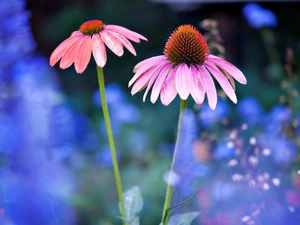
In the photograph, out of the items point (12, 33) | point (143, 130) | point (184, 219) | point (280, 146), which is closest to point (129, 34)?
point (184, 219)

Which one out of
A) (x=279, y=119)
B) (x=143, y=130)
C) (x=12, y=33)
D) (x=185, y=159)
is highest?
(x=12, y=33)

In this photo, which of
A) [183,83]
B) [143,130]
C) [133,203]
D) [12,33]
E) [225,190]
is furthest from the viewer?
[143,130]

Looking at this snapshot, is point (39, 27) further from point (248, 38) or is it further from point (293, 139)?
point (293, 139)

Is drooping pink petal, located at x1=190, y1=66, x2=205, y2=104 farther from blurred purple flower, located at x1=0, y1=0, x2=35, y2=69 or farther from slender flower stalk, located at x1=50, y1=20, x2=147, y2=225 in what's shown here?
blurred purple flower, located at x1=0, y1=0, x2=35, y2=69

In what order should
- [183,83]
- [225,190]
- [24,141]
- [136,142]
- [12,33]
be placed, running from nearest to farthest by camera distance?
[183,83], [24,141], [12,33], [225,190], [136,142]

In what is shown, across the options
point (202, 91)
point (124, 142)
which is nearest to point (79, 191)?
point (124, 142)

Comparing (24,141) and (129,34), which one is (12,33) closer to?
(24,141)
